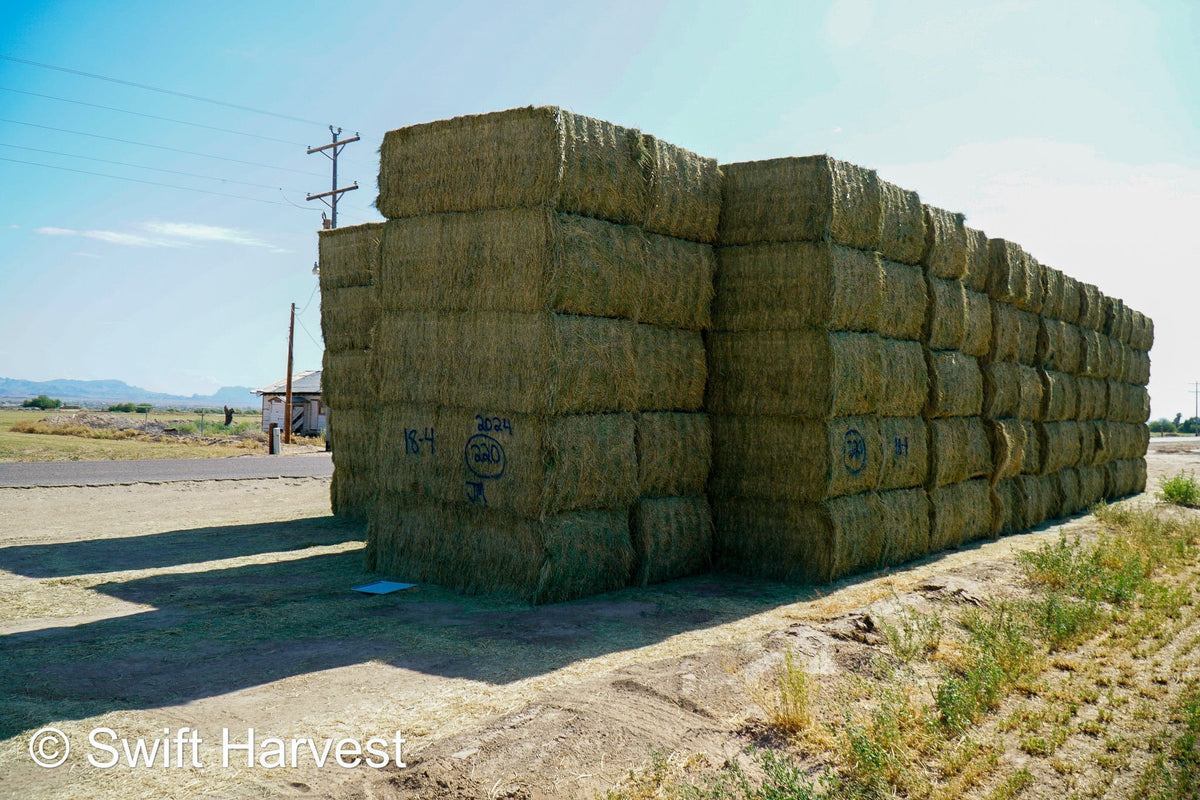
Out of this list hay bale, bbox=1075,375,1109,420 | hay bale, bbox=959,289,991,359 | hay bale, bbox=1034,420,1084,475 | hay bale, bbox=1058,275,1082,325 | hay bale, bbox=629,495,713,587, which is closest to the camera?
hay bale, bbox=629,495,713,587

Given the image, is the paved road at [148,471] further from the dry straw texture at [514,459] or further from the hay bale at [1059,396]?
the hay bale at [1059,396]

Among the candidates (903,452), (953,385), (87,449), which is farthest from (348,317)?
(87,449)

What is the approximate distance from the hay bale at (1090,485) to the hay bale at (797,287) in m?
10.3

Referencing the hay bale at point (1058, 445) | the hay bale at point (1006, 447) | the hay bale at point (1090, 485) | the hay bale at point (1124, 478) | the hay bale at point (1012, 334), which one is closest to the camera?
the hay bale at point (1006, 447)

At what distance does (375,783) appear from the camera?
A: 4.39 metres

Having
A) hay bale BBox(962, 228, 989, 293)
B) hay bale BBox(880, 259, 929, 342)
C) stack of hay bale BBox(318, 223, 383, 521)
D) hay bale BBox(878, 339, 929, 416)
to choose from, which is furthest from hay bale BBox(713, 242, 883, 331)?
stack of hay bale BBox(318, 223, 383, 521)

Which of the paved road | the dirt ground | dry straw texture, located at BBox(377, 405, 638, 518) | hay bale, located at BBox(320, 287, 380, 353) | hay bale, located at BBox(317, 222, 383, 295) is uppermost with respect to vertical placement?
hay bale, located at BBox(317, 222, 383, 295)

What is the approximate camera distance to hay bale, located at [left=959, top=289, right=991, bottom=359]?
43.8ft

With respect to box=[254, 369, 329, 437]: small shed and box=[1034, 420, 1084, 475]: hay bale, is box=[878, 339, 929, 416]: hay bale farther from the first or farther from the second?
box=[254, 369, 329, 437]: small shed

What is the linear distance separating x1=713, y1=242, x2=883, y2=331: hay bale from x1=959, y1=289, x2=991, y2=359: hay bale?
11.1 ft

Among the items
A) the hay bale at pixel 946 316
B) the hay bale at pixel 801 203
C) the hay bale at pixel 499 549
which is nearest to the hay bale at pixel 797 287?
the hay bale at pixel 801 203

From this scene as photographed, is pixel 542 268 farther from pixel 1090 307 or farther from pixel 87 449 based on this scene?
pixel 87 449

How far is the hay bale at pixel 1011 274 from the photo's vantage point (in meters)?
14.4

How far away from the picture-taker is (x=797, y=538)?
33.1ft
